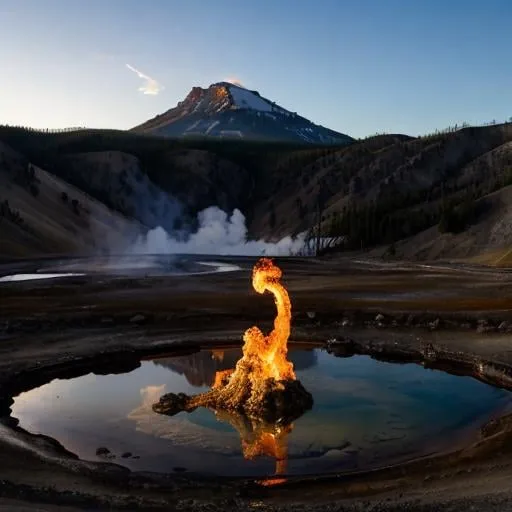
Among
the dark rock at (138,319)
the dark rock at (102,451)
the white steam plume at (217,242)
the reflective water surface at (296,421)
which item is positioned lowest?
the dark rock at (102,451)

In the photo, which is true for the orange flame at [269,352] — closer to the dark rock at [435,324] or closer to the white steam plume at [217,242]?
the dark rock at [435,324]

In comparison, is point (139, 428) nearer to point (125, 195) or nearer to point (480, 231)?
point (480, 231)

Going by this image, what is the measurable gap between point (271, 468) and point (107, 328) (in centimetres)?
2062

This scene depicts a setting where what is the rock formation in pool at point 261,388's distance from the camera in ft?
66.5

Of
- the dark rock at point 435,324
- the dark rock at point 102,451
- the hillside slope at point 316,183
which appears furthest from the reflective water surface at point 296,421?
the hillside slope at point 316,183

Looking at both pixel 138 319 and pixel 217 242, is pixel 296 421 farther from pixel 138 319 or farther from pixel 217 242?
pixel 217 242

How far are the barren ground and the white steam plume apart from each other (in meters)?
47.7

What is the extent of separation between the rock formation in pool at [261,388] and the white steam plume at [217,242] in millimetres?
94582

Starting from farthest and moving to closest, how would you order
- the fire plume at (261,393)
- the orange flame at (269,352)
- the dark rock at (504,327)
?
the dark rock at (504,327), the orange flame at (269,352), the fire plume at (261,393)

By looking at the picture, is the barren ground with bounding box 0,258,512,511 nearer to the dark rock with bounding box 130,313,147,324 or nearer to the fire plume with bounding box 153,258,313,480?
the dark rock with bounding box 130,313,147,324

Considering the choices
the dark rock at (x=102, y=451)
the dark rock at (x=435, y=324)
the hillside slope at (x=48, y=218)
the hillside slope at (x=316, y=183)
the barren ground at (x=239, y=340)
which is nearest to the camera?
the barren ground at (x=239, y=340)

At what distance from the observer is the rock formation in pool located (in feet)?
66.5

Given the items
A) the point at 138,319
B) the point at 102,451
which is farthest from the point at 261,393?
the point at 138,319

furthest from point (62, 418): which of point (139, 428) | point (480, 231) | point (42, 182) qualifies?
point (42, 182)
